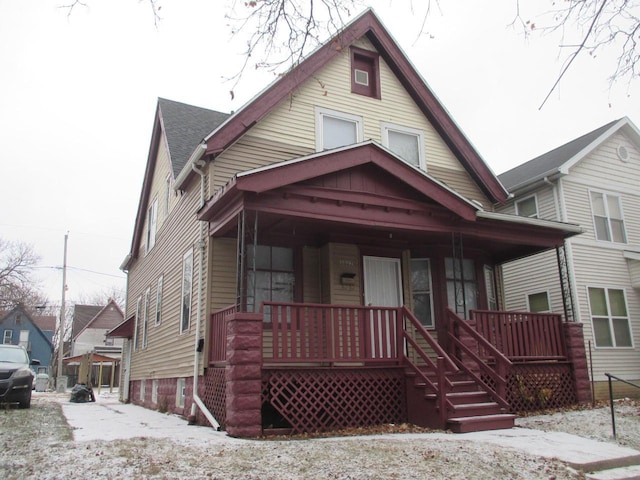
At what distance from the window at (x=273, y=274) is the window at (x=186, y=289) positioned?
1.61 m

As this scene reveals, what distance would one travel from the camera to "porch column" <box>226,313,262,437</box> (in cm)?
773

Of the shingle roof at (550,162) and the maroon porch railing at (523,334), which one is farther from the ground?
the shingle roof at (550,162)

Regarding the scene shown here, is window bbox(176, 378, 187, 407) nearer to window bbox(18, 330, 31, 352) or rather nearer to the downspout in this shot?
the downspout

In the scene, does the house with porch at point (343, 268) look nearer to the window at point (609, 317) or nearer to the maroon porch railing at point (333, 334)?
the maroon porch railing at point (333, 334)

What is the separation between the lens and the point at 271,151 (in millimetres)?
11328

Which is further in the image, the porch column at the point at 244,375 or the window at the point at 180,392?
the window at the point at 180,392

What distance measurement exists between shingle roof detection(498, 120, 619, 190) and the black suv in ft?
44.6

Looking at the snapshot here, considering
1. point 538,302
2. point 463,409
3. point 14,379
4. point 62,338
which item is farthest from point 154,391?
point 62,338

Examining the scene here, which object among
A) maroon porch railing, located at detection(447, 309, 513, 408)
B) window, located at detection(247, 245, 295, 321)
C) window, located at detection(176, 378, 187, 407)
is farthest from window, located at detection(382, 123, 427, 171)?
window, located at detection(176, 378, 187, 407)

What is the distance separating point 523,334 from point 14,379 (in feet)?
34.4

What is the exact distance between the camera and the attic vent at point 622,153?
1716 cm

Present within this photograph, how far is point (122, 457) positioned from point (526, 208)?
13821 millimetres

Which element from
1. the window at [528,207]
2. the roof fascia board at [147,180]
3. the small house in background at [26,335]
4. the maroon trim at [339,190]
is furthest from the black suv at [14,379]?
the small house in background at [26,335]

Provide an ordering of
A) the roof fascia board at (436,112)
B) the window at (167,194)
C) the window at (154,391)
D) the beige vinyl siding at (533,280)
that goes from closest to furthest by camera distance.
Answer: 1. the roof fascia board at (436,112)
2. the window at (154,391)
3. the window at (167,194)
4. the beige vinyl siding at (533,280)
